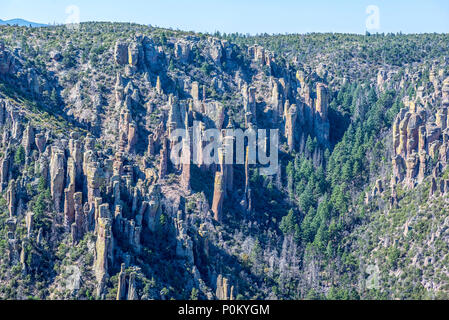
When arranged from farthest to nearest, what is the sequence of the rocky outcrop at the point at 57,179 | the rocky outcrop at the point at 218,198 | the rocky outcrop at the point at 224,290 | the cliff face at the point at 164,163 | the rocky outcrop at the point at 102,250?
the rocky outcrop at the point at 218,198, the rocky outcrop at the point at 224,290, the rocky outcrop at the point at 57,179, the cliff face at the point at 164,163, the rocky outcrop at the point at 102,250

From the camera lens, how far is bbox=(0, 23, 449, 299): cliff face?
78125mm

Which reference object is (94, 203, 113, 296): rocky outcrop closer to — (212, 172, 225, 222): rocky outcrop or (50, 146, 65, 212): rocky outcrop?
(50, 146, 65, 212): rocky outcrop

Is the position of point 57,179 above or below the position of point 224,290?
above

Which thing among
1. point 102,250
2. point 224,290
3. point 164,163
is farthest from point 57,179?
point 164,163

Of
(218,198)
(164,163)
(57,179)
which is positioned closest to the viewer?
(57,179)

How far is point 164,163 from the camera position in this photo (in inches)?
4289

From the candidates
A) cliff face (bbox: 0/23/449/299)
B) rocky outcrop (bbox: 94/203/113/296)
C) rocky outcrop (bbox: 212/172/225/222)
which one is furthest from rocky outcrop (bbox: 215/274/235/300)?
rocky outcrop (bbox: 212/172/225/222)

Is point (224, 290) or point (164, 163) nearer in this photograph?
point (224, 290)

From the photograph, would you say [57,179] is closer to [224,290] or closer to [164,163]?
[224,290]

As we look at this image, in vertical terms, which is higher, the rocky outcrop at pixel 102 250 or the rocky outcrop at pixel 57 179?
the rocky outcrop at pixel 57 179

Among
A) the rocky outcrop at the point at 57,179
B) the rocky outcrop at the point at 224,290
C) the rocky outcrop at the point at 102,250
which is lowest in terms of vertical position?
the rocky outcrop at the point at 224,290

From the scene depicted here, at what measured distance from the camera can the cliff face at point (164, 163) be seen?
78.1 m

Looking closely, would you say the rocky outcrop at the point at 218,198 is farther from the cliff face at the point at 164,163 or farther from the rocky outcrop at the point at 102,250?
the rocky outcrop at the point at 102,250

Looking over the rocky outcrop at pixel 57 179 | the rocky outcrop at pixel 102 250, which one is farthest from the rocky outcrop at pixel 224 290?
the rocky outcrop at pixel 57 179
